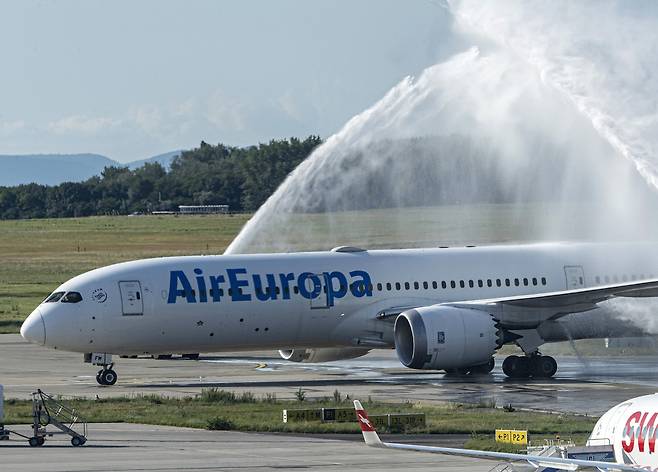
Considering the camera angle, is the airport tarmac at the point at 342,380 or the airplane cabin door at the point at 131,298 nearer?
the airport tarmac at the point at 342,380

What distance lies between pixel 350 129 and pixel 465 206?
31.6 meters

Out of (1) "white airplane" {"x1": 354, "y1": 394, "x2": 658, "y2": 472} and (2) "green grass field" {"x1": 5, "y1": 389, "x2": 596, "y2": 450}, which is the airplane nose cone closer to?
(2) "green grass field" {"x1": 5, "y1": 389, "x2": 596, "y2": 450}

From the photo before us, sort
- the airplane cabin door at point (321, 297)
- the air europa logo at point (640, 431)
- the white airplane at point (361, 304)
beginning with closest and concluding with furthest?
1. the air europa logo at point (640, 431)
2. the white airplane at point (361, 304)
3. the airplane cabin door at point (321, 297)

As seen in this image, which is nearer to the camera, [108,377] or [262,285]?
[108,377]

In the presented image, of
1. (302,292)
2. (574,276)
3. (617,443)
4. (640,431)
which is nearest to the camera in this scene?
(640,431)

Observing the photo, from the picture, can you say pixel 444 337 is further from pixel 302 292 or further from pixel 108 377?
pixel 108 377

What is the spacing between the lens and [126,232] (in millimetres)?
162500

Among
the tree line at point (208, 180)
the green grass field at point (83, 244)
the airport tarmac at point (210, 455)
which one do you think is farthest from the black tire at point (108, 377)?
the tree line at point (208, 180)

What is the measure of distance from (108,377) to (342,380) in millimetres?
7019

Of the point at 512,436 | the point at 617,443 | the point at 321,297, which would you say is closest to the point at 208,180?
the point at 321,297

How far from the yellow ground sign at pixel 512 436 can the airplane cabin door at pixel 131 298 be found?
16.3 metres

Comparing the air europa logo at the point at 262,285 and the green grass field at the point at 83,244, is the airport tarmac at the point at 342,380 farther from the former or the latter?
the green grass field at the point at 83,244

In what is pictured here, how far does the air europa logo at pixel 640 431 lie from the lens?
22.9 metres

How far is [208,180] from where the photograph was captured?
158000 millimetres
